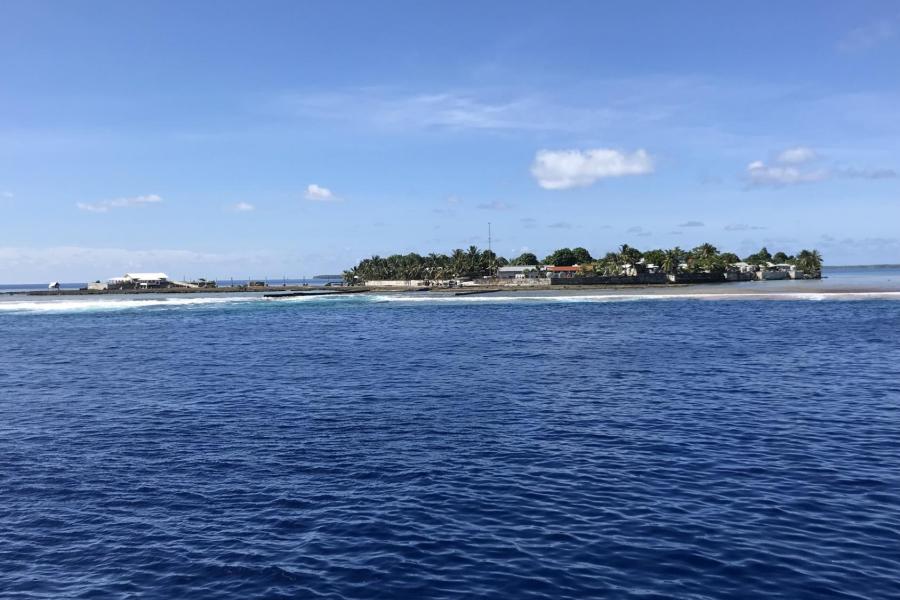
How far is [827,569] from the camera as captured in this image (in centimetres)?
1559

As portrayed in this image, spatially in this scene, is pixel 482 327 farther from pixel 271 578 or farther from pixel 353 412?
pixel 271 578

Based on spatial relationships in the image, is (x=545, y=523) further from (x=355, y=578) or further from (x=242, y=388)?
(x=242, y=388)

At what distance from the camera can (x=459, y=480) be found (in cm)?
2266

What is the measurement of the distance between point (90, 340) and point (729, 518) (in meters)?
84.0

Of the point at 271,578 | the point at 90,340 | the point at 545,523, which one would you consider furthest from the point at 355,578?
the point at 90,340

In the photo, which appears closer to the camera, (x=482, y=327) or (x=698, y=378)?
(x=698, y=378)

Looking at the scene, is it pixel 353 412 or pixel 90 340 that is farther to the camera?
pixel 90 340

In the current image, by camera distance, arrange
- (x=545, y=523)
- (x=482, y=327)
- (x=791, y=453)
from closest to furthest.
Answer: (x=545, y=523), (x=791, y=453), (x=482, y=327)

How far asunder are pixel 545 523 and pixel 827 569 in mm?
7246

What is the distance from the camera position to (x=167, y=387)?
44000mm

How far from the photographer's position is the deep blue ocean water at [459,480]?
15.7 m

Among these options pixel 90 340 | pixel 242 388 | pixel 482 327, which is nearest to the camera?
pixel 242 388

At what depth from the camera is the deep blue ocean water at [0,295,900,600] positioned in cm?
1572

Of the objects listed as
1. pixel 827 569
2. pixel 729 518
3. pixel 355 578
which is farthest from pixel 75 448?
pixel 827 569
